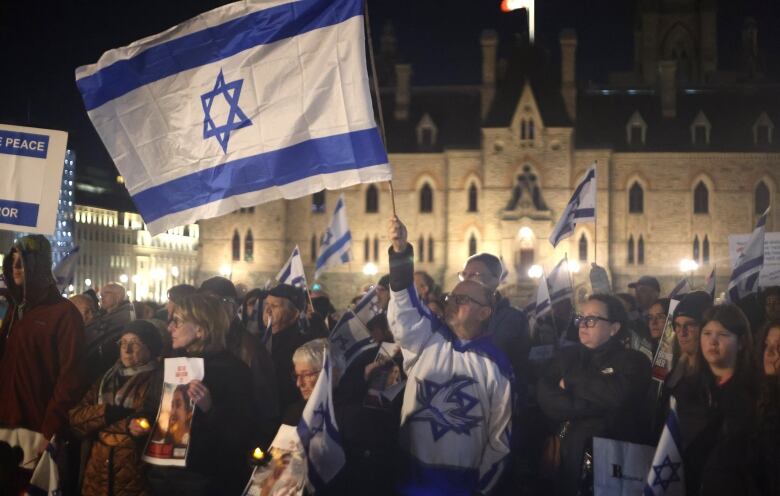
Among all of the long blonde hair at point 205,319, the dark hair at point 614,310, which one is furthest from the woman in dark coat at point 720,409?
the long blonde hair at point 205,319

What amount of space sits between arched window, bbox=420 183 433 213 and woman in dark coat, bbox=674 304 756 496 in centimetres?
4014

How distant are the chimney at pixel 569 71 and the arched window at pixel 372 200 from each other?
9.54 metres

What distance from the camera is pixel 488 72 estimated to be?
146 feet

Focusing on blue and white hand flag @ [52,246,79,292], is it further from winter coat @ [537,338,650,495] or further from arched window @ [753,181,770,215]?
arched window @ [753,181,770,215]

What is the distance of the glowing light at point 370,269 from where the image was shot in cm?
4444

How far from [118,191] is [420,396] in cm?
8584

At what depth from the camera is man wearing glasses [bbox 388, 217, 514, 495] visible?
4781mm

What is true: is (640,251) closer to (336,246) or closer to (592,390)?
(336,246)

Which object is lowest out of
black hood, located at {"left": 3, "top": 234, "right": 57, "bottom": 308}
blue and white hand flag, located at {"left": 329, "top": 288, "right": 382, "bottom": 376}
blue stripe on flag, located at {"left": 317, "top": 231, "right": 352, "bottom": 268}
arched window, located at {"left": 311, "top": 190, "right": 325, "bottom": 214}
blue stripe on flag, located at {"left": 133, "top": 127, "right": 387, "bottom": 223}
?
blue and white hand flag, located at {"left": 329, "top": 288, "right": 382, "bottom": 376}

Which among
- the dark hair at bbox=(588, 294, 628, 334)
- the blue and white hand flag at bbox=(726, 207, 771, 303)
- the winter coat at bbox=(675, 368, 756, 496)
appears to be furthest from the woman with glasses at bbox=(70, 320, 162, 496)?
the blue and white hand flag at bbox=(726, 207, 771, 303)

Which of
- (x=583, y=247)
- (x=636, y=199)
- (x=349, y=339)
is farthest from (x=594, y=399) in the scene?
(x=636, y=199)

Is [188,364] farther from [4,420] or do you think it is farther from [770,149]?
[770,149]

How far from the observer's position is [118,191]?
87000mm

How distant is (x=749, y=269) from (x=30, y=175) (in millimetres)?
6190
